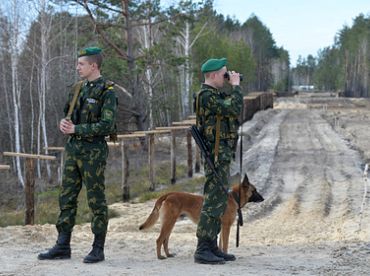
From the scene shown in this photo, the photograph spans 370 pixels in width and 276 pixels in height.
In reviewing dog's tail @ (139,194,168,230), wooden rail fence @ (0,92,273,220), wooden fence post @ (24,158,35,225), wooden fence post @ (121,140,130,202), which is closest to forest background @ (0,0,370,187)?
wooden rail fence @ (0,92,273,220)

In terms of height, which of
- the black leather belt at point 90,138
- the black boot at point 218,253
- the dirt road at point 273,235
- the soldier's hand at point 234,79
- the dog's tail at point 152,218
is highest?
the soldier's hand at point 234,79

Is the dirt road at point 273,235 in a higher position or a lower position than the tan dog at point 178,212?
lower

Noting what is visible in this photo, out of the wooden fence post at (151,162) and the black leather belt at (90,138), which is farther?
the wooden fence post at (151,162)

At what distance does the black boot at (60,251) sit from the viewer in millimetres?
6273

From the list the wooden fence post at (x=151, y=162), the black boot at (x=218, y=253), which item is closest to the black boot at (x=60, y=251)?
the black boot at (x=218, y=253)

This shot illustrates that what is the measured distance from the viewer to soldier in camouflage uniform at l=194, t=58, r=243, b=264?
20.1 feet

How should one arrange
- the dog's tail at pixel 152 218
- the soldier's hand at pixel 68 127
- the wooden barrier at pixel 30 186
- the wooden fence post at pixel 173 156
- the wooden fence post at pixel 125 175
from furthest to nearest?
the wooden fence post at pixel 173 156 < the wooden fence post at pixel 125 175 < the wooden barrier at pixel 30 186 < the dog's tail at pixel 152 218 < the soldier's hand at pixel 68 127

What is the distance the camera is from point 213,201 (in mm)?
6227

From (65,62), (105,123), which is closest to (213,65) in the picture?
(105,123)

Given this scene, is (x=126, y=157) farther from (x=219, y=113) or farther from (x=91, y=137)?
(x=219, y=113)

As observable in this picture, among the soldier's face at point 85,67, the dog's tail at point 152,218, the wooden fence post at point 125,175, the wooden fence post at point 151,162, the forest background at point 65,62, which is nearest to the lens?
the soldier's face at point 85,67

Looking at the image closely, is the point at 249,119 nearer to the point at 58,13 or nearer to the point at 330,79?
the point at 58,13

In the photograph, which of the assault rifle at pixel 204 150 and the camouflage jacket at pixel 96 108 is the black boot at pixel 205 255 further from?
the camouflage jacket at pixel 96 108

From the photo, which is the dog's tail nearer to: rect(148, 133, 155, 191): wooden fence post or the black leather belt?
the black leather belt
